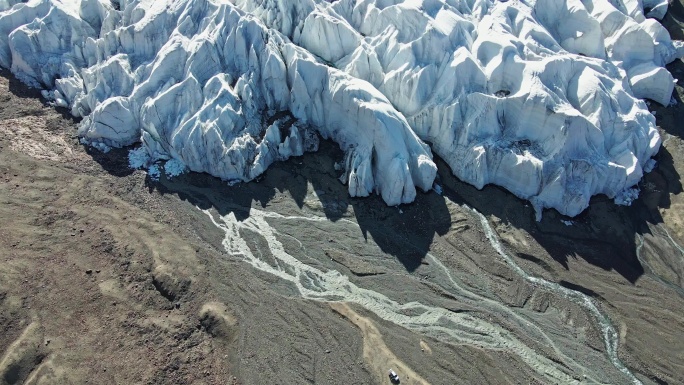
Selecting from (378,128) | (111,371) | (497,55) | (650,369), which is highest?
(497,55)

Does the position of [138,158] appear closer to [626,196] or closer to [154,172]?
[154,172]

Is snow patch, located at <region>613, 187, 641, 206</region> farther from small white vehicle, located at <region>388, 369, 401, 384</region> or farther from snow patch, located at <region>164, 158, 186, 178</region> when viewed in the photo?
snow patch, located at <region>164, 158, 186, 178</region>

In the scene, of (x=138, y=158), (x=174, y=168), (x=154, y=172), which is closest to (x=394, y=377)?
(x=174, y=168)

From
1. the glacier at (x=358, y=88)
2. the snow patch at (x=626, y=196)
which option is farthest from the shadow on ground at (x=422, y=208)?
the glacier at (x=358, y=88)

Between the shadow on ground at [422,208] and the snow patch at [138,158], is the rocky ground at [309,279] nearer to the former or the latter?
the shadow on ground at [422,208]

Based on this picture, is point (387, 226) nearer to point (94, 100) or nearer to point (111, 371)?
point (111, 371)

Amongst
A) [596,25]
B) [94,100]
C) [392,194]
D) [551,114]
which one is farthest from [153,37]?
[596,25]
